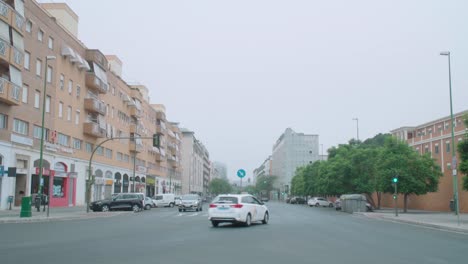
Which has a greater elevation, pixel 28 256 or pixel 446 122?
pixel 446 122

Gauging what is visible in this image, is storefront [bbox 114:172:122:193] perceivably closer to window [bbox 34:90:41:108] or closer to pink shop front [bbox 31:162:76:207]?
pink shop front [bbox 31:162:76:207]

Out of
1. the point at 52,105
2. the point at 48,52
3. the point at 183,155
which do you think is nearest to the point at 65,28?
the point at 48,52

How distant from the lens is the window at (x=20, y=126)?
39719 mm

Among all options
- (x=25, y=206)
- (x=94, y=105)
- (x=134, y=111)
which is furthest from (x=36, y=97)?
(x=134, y=111)

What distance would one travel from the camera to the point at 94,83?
56.9 meters

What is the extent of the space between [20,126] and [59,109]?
845 cm

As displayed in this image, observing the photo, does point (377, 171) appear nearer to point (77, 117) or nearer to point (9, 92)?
point (77, 117)

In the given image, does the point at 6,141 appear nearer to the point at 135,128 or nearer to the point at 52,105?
the point at 52,105

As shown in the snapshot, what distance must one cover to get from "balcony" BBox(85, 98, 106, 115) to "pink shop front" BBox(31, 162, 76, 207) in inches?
333

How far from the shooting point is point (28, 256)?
12.6 metres

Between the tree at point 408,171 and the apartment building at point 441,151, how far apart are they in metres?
2.81

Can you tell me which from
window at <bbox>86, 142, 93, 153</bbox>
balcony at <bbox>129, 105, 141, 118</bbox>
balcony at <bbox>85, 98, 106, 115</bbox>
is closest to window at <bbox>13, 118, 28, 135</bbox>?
balcony at <bbox>85, 98, 106, 115</bbox>

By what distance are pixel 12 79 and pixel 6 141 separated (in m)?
4.89

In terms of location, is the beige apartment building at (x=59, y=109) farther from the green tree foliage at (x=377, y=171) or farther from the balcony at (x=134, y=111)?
the green tree foliage at (x=377, y=171)
